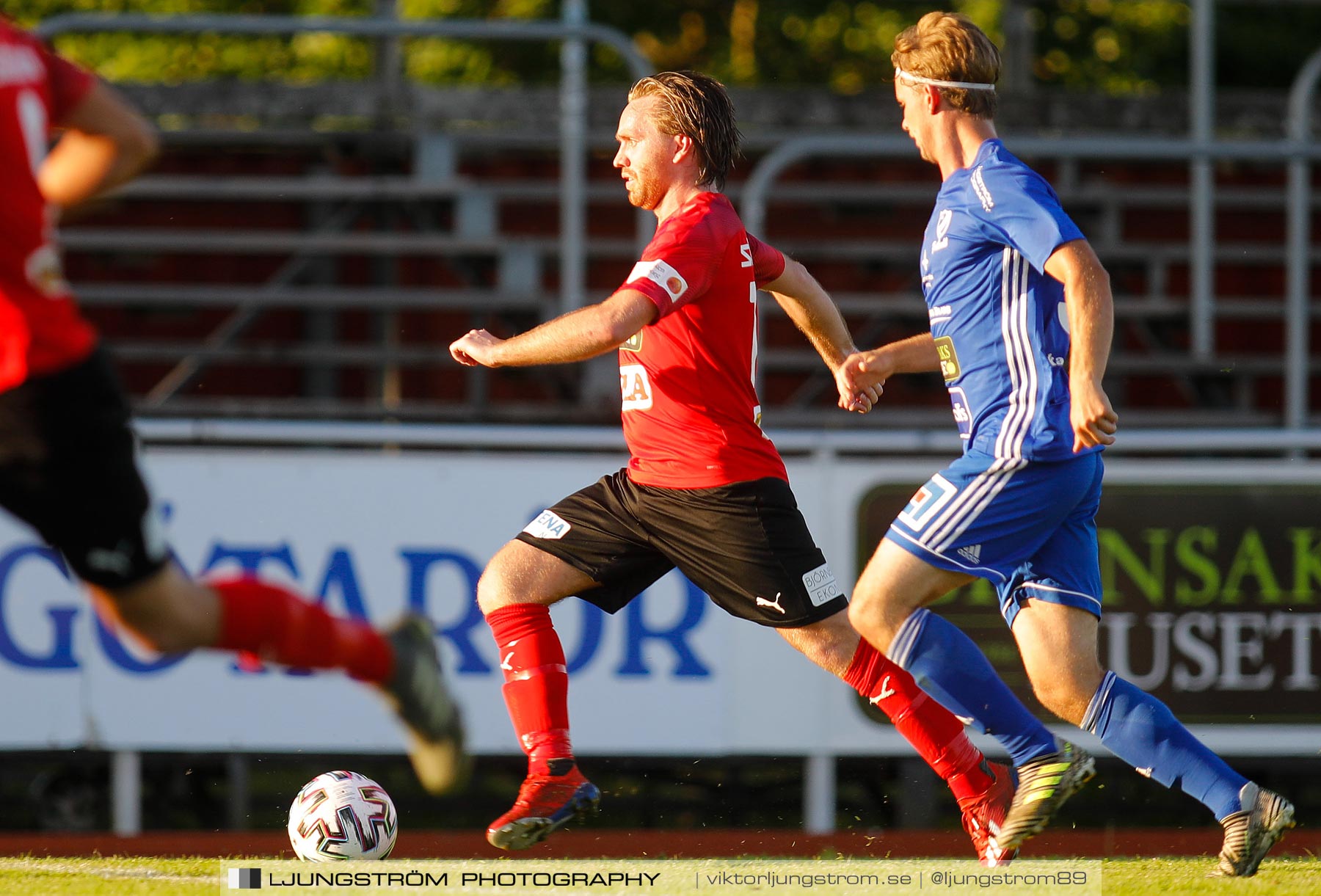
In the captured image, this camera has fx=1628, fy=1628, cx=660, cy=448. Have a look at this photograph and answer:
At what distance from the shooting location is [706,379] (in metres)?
4.41

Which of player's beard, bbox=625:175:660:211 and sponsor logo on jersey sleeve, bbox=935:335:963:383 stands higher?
player's beard, bbox=625:175:660:211

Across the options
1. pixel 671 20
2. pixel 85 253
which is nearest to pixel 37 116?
pixel 85 253

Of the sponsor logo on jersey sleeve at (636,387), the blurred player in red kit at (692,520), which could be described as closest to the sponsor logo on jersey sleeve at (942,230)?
the blurred player in red kit at (692,520)

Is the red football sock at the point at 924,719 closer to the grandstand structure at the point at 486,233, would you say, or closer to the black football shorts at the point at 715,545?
the black football shorts at the point at 715,545

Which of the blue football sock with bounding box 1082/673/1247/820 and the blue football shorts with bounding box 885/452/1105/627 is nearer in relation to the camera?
the blue football shorts with bounding box 885/452/1105/627

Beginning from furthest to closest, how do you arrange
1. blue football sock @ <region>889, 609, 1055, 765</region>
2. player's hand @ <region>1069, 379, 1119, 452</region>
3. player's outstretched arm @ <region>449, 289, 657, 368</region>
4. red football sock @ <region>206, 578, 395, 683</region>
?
1. blue football sock @ <region>889, 609, 1055, 765</region>
2. player's outstretched arm @ <region>449, 289, 657, 368</region>
3. player's hand @ <region>1069, 379, 1119, 452</region>
4. red football sock @ <region>206, 578, 395, 683</region>

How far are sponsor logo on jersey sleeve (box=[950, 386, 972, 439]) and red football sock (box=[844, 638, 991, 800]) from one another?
0.65 meters

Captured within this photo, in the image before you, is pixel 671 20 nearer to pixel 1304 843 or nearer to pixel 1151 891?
pixel 1304 843

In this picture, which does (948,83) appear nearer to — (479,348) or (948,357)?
(948,357)

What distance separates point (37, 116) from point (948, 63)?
7.62ft

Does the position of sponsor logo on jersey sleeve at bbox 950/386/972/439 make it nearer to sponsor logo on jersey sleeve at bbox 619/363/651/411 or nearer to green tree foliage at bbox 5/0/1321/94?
sponsor logo on jersey sleeve at bbox 619/363/651/411

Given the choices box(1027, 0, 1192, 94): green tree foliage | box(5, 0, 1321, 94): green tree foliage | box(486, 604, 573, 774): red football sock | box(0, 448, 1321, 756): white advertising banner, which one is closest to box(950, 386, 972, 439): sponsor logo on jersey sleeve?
box(486, 604, 573, 774): red football sock

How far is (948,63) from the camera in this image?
4344 millimetres

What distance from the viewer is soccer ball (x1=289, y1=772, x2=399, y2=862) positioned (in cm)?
490
